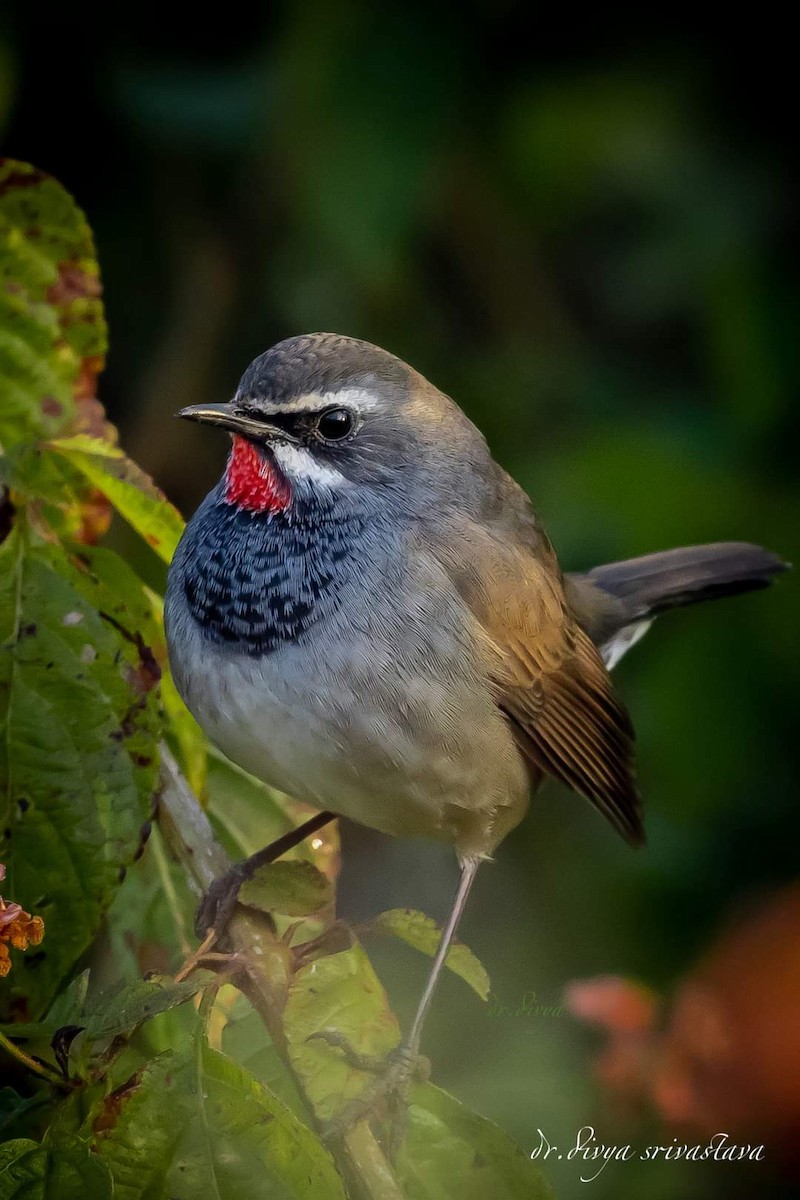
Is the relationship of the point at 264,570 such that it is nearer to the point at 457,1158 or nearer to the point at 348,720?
the point at 348,720

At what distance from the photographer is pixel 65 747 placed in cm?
265

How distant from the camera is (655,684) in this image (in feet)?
16.5

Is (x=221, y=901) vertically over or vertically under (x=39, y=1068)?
under

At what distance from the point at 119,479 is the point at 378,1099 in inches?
48.4

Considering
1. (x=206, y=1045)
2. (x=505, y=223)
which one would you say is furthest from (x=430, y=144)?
(x=206, y=1045)

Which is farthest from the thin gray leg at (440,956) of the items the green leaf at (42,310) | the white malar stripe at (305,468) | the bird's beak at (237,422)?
the green leaf at (42,310)

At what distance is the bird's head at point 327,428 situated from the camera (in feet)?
10.9

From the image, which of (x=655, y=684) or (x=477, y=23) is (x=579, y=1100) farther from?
(x=477, y=23)

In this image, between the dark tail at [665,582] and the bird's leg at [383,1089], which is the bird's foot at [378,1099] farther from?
the dark tail at [665,582]

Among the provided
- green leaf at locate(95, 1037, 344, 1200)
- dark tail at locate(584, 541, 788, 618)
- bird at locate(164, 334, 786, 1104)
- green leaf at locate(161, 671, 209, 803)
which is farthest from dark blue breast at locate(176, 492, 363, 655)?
dark tail at locate(584, 541, 788, 618)

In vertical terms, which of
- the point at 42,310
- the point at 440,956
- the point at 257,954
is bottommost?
the point at 440,956

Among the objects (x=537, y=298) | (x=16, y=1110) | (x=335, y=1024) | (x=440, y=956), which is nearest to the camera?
(x=16, y=1110)

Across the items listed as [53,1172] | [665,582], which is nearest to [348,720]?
[53,1172]

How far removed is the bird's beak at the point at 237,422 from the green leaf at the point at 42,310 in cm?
24
